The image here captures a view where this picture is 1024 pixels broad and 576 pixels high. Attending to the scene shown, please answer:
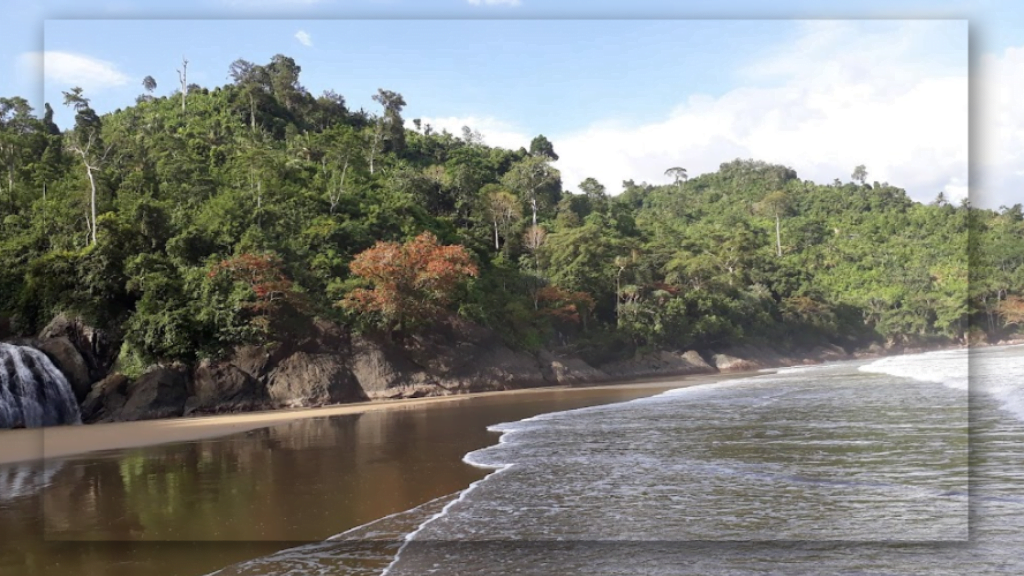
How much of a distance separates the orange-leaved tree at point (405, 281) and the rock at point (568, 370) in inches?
280

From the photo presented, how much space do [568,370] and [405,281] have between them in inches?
407

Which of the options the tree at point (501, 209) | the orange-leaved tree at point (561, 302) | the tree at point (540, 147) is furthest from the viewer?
the tree at point (540, 147)

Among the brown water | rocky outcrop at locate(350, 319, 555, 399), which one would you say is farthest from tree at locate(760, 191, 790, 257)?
the brown water

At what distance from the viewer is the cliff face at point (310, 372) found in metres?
22.1

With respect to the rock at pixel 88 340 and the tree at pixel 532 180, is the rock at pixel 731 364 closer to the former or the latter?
the tree at pixel 532 180

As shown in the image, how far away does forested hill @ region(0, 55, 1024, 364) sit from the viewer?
24.9 meters

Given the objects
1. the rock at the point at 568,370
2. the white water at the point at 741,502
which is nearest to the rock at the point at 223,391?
the rock at the point at 568,370

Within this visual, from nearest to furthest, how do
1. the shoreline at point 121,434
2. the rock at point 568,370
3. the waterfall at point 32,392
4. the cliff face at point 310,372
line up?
the shoreline at point 121,434 → the waterfall at point 32,392 → the cliff face at point 310,372 → the rock at point 568,370

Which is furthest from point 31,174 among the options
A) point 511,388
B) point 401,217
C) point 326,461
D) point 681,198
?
point 681,198

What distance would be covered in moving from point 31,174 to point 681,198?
59360 millimetres

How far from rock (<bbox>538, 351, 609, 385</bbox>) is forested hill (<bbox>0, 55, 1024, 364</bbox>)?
1.10 m

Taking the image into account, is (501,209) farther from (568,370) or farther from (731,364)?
(731,364)

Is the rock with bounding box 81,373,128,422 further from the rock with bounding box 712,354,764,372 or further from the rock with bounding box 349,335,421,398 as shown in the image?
the rock with bounding box 712,354,764,372

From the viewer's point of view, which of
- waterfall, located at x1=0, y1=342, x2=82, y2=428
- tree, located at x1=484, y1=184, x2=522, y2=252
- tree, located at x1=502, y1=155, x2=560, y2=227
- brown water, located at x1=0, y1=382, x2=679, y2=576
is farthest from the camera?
tree, located at x1=502, y1=155, x2=560, y2=227
